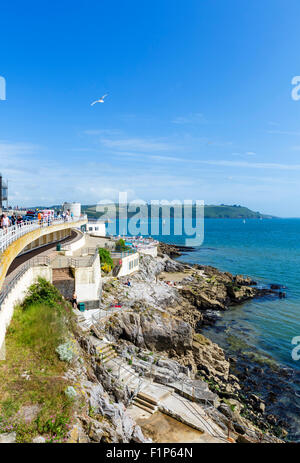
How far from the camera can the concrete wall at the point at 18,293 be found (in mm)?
12453

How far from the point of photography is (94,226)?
5478 cm

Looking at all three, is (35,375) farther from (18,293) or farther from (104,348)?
(104,348)

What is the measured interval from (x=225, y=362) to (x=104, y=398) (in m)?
16.7

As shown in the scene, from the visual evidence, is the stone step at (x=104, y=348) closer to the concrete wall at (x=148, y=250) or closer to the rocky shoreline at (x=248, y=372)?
the rocky shoreline at (x=248, y=372)

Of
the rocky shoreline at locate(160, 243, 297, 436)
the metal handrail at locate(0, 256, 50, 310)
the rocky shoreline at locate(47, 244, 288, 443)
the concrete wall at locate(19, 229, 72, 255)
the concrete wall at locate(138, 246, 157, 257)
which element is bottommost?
Result: the rocky shoreline at locate(160, 243, 297, 436)

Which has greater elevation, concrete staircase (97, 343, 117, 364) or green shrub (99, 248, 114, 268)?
green shrub (99, 248, 114, 268)

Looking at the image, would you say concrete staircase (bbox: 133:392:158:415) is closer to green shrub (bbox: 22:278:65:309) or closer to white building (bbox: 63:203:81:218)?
green shrub (bbox: 22:278:65:309)

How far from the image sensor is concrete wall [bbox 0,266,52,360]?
40.9 ft

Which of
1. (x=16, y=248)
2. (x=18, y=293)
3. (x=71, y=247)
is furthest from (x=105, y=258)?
(x=16, y=248)

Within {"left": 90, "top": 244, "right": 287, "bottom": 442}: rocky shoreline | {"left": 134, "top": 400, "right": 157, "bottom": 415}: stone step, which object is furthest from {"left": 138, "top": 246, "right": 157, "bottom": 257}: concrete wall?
{"left": 134, "top": 400, "right": 157, "bottom": 415}: stone step

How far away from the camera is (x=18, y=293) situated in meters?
15.9

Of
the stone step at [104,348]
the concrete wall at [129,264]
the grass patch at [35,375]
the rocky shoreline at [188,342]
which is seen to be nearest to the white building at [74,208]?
the concrete wall at [129,264]
